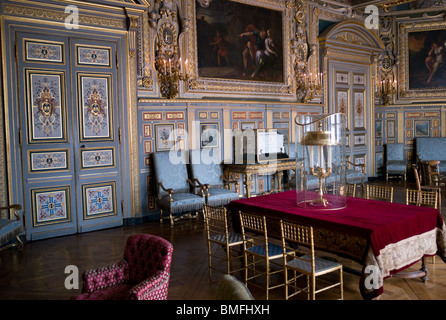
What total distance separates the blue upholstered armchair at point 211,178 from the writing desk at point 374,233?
2.65 m

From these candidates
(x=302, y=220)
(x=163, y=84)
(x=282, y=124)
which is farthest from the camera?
(x=282, y=124)

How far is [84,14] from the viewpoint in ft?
21.3

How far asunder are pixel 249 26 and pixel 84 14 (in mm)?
3622

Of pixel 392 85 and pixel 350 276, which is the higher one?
pixel 392 85

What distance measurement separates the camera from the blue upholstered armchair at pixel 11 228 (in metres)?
5.21

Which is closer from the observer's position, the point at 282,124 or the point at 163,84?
the point at 163,84

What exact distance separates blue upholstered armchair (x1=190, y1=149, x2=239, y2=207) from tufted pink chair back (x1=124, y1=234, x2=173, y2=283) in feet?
12.2

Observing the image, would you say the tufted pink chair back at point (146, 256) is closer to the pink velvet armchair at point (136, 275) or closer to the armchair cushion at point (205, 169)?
the pink velvet armchair at point (136, 275)

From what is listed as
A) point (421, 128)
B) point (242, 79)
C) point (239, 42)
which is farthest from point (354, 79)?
point (239, 42)

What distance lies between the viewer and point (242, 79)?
28.5 feet

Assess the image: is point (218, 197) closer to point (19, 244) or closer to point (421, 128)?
point (19, 244)

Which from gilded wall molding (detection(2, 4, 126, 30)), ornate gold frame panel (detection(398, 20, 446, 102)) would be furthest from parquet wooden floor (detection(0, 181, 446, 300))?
ornate gold frame panel (detection(398, 20, 446, 102))
